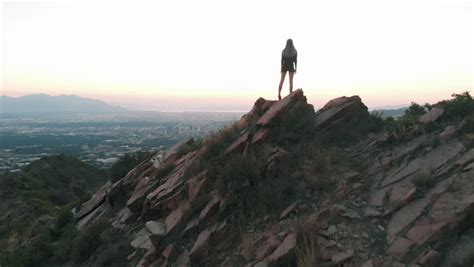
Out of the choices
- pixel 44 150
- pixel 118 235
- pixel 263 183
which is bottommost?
pixel 44 150

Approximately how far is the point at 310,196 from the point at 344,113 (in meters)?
3.95

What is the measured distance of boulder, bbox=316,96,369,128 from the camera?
452 inches

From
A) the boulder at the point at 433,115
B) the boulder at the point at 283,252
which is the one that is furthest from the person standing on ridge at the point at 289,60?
the boulder at the point at 283,252

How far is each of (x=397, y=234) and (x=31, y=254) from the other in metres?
10.2

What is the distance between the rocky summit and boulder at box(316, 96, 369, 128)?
35 mm

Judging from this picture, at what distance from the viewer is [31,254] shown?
38.5 ft

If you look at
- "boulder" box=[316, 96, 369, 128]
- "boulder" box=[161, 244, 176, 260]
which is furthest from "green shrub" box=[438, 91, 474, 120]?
"boulder" box=[161, 244, 176, 260]

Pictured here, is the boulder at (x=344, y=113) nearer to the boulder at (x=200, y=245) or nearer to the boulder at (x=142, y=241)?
the boulder at (x=200, y=245)

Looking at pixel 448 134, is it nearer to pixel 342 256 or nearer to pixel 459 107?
pixel 459 107

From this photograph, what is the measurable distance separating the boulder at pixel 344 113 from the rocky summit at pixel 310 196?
0.04 metres

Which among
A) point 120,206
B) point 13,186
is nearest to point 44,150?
point 13,186

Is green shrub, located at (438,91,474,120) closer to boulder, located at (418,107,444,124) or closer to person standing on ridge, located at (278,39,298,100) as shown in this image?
boulder, located at (418,107,444,124)

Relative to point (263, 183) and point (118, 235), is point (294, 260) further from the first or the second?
point (118, 235)

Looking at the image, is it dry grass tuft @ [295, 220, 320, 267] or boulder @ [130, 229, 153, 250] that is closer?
dry grass tuft @ [295, 220, 320, 267]
